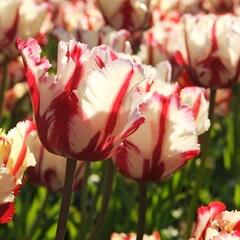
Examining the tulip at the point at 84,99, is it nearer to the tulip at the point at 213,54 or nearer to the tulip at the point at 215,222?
the tulip at the point at 215,222

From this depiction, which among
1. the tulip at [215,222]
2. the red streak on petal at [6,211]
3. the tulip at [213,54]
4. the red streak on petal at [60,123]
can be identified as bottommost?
the tulip at [215,222]

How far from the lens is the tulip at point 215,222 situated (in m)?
0.94

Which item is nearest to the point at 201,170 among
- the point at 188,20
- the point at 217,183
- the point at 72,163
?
the point at 188,20

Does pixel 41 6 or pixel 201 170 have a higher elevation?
pixel 41 6

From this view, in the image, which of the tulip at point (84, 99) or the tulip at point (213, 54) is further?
the tulip at point (213, 54)

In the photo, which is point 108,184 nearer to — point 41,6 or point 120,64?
point 120,64

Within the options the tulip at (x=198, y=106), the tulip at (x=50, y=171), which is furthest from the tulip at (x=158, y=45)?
the tulip at (x=198, y=106)

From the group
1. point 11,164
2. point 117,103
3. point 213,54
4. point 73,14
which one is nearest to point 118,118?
point 117,103

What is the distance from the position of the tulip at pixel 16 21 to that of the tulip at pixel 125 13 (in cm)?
19

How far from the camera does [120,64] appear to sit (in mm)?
942

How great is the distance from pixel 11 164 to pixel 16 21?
1.08m

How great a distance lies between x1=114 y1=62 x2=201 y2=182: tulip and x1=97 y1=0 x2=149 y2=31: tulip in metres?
0.98

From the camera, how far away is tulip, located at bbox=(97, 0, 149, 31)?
220cm

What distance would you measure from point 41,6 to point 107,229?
0.61 m
